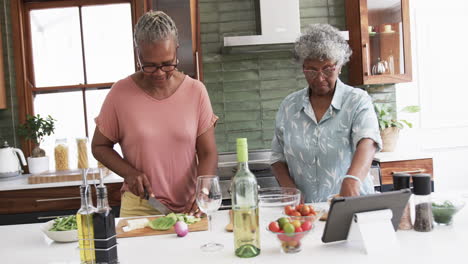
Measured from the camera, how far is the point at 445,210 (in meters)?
1.42

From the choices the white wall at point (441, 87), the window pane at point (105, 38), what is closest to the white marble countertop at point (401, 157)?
the white wall at point (441, 87)

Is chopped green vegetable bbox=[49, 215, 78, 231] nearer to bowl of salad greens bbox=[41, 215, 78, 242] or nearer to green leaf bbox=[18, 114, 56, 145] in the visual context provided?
bowl of salad greens bbox=[41, 215, 78, 242]

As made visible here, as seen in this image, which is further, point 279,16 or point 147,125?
point 279,16

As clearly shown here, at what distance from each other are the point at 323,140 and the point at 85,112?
2.46 m

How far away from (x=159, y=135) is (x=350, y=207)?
86 cm

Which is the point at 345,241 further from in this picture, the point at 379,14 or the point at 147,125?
the point at 379,14

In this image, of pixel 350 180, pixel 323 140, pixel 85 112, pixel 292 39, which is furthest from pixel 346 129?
pixel 85 112

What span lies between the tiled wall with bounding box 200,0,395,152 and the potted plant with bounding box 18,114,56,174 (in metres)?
1.29

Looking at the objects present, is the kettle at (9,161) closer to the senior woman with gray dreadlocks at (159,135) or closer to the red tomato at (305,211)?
the senior woman with gray dreadlocks at (159,135)

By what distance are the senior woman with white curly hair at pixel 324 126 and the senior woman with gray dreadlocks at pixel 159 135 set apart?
366 mm

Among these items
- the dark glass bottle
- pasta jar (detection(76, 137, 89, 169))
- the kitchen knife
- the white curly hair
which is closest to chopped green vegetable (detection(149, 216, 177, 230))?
the kitchen knife

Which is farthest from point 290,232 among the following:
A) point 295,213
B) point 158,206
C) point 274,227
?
point 158,206

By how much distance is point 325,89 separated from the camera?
1.89 metres

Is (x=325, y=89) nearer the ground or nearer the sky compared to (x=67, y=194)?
nearer the sky
